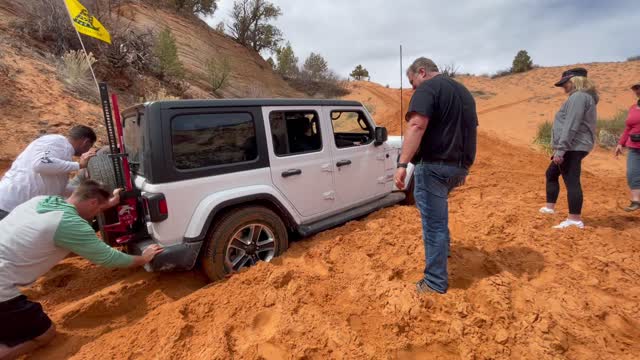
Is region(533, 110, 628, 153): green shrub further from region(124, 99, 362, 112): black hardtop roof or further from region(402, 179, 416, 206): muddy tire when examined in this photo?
region(124, 99, 362, 112): black hardtop roof

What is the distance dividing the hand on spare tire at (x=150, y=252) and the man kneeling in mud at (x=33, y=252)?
0.66ft

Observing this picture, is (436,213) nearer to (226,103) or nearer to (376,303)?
(376,303)

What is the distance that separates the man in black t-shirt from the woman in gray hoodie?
78.0 inches

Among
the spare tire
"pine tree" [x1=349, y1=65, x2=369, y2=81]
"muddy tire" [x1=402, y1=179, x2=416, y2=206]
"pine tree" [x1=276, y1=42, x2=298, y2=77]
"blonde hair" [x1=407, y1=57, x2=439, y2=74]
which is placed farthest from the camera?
"pine tree" [x1=349, y1=65, x2=369, y2=81]

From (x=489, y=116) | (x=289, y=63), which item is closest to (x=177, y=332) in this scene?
(x=489, y=116)

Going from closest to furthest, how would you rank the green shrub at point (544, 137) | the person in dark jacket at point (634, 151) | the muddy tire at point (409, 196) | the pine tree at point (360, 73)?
the person in dark jacket at point (634, 151) < the muddy tire at point (409, 196) < the green shrub at point (544, 137) < the pine tree at point (360, 73)

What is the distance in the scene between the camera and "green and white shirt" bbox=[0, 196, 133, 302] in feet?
7.53

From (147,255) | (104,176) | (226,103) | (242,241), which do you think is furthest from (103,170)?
(242,241)

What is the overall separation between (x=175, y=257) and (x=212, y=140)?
1050 millimetres

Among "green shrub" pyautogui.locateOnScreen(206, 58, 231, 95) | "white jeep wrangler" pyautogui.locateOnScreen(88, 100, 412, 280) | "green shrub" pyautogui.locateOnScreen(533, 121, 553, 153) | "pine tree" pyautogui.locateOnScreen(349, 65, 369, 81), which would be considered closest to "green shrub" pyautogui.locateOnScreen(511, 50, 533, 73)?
"pine tree" pyautogui.locateOnScreen(349, 65, 369, 81)

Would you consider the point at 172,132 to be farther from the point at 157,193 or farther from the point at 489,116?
the point at 489,116

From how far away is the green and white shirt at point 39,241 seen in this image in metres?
2.29

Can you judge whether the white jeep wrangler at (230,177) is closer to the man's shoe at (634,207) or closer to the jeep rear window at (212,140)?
the jeep rear window at (212,140)

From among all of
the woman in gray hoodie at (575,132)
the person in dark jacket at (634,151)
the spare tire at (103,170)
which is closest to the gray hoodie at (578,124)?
the woman in gray hoodie at (575,132)
